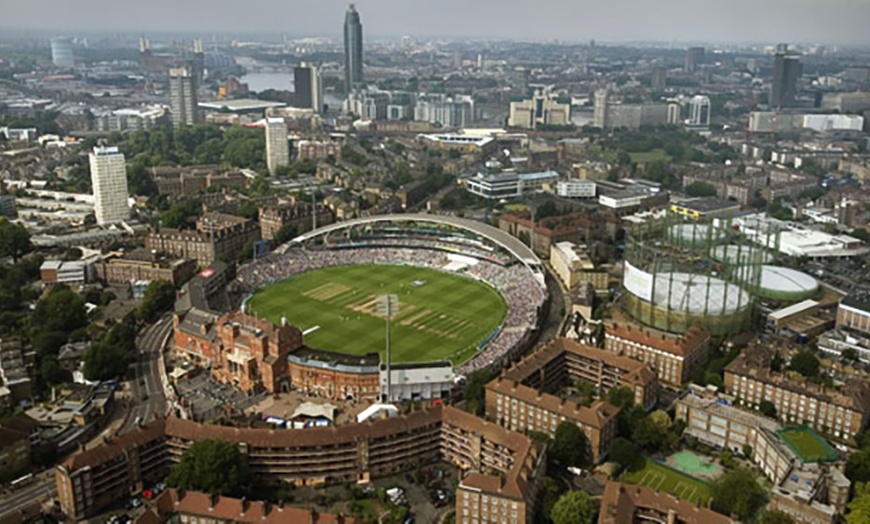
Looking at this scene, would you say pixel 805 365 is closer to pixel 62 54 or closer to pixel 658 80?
pixel 658 80

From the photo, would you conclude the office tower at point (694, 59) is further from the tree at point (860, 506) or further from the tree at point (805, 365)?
the tree at point (860, 506)

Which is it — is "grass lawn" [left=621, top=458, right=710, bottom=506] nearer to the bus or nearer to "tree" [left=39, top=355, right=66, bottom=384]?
the bus

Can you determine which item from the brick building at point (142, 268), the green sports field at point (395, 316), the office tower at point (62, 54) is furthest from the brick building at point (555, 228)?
the office tower at point (62, 54)

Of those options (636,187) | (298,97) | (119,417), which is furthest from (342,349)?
(298,97)

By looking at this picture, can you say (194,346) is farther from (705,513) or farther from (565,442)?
(705,513)

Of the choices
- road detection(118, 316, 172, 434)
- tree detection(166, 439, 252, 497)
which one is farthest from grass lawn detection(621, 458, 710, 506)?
road detection(118, 316, 172, 434)

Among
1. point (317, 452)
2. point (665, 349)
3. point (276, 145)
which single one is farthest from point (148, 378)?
point (276, 145)

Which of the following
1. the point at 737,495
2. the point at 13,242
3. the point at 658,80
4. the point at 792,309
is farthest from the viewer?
the point at 658,80
